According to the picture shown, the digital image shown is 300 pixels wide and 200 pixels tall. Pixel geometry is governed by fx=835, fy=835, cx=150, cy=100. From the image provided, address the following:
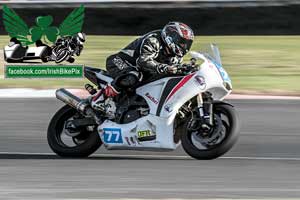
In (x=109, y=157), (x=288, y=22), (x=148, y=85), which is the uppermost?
(x=288, y=22)

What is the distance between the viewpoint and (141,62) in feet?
31.1

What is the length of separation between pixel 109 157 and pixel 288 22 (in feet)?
61.4

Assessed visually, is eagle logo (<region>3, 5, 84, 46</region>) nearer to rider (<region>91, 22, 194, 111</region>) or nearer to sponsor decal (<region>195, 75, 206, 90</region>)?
rider (<region>91, 22, 194, 111</region>)

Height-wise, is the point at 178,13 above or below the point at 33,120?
above

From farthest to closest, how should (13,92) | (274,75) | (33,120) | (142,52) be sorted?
(274,75)
(13,92)
(33,120)
(142,52)

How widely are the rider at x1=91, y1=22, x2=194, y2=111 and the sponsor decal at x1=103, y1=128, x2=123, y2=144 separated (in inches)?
13.7

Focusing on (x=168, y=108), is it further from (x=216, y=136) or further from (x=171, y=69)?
(x=216, y=136)

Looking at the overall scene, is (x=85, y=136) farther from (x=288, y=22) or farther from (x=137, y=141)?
(x=288, y=22)

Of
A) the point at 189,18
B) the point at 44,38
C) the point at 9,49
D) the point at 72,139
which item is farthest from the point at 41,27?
the point at 72,139

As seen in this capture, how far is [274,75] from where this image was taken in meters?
19.7

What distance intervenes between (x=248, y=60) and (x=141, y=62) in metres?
13.6

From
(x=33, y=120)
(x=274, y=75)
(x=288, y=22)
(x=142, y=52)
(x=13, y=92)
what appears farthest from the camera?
(x=288, y=22)

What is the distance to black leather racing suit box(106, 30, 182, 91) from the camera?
945cm

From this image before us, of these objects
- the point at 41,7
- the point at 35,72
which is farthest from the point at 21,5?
the point at 35,72
